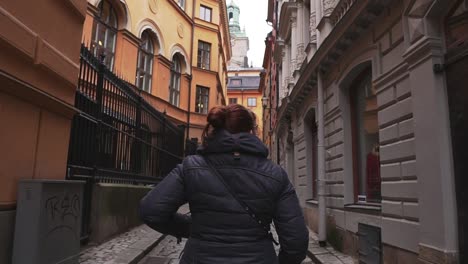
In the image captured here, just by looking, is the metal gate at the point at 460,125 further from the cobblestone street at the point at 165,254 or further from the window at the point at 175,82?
the window at the point at 175,82

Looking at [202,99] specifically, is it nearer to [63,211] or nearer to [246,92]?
[63,211]

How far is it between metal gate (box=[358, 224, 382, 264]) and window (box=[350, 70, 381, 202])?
81 centimetres

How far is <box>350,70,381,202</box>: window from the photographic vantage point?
816 cm

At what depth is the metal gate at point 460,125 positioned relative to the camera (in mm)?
4980

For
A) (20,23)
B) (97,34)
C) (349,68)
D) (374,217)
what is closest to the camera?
(20,23)

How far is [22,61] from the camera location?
13.9ft

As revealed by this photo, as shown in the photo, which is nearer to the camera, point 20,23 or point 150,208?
point 150,208

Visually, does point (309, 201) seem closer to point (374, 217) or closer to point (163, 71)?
point (374, 217)

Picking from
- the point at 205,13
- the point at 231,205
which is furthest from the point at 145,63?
the point at 231,205

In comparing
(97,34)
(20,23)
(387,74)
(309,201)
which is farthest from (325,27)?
(97,34)

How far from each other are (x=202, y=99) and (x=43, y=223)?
89.0 ft

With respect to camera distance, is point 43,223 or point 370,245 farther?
point 370,245

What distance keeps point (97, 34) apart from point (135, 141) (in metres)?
10.5

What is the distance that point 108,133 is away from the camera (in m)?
8.04
